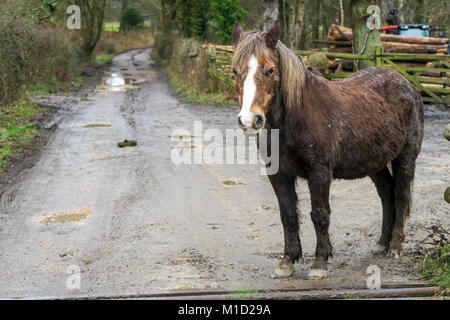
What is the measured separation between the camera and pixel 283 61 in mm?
5008

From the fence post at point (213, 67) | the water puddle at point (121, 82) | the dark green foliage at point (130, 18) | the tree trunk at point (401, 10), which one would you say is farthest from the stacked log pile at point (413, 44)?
the dark green foliage at point (130, 18)

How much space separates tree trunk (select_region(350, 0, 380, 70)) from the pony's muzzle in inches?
423

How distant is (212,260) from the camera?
600 centimetres

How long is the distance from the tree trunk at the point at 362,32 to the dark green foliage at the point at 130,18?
161ft

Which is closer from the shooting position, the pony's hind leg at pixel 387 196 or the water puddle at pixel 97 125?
the pony's hind leg at pixel 387 196

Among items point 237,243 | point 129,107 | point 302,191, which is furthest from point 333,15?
point 237,243

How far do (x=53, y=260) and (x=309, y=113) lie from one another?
3.25 metres

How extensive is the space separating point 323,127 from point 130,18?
197ft

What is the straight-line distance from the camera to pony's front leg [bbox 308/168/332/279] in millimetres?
5195

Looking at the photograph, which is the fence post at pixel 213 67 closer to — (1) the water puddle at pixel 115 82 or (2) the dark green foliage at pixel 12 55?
(1) the water puddle at pixel 115 82

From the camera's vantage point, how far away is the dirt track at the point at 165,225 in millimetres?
5508

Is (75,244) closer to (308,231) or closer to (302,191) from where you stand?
(308,231)

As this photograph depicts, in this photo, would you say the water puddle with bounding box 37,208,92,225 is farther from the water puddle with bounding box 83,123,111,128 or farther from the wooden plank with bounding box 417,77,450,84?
the wooden plank with bounding box 417,77,450,84

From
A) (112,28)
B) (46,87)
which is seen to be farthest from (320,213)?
(112,28)
